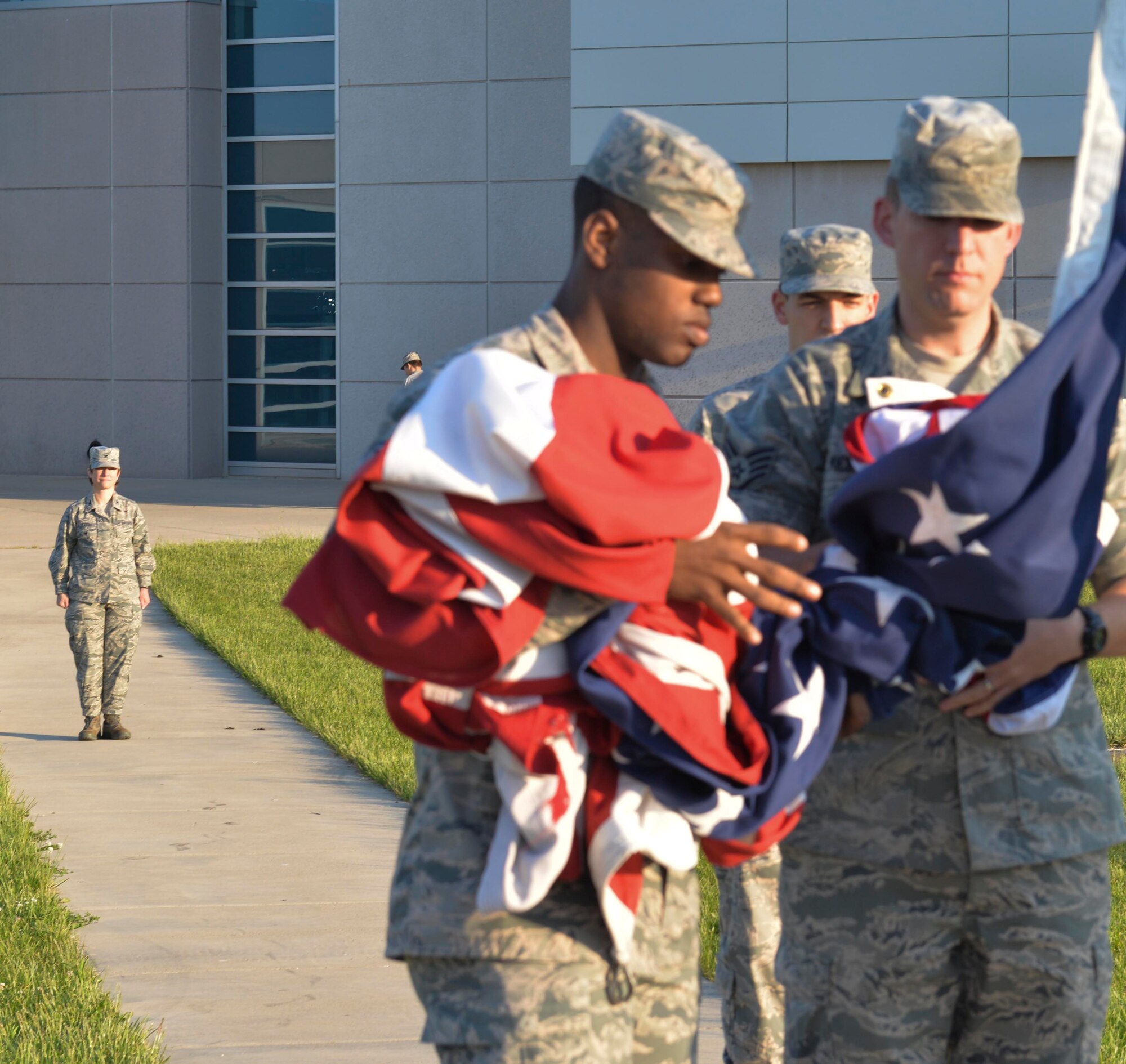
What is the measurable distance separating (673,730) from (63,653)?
11783mm

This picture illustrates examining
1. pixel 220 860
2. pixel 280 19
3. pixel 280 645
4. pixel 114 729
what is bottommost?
pixel 280 645

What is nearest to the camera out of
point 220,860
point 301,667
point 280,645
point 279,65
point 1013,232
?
point 1013,232

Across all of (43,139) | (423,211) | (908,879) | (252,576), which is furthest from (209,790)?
(43,139)

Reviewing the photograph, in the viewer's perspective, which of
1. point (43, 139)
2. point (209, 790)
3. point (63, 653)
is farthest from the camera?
point (43, 139)

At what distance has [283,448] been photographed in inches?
1171

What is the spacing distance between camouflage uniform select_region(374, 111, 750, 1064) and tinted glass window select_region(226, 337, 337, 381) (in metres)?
26.7

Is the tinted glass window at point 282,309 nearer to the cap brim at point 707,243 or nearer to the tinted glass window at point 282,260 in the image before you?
the tinted glass window at point 282,260

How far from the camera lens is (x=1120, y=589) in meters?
3.11

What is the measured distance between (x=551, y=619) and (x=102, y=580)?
883 centimetres

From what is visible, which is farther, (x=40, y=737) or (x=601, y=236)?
(x=40, y=737)

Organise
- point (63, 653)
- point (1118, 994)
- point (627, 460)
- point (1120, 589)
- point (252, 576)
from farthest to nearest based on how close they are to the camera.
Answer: point (252, 576) → point (63, 653) → point (1118, 994) → point (1120, 589) → point (627, 460)

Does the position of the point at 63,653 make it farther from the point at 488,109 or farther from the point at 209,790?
the point at 488,109

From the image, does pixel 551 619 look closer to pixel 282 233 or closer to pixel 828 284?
pixel 828 284

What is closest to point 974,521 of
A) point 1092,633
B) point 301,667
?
point 1092,633
